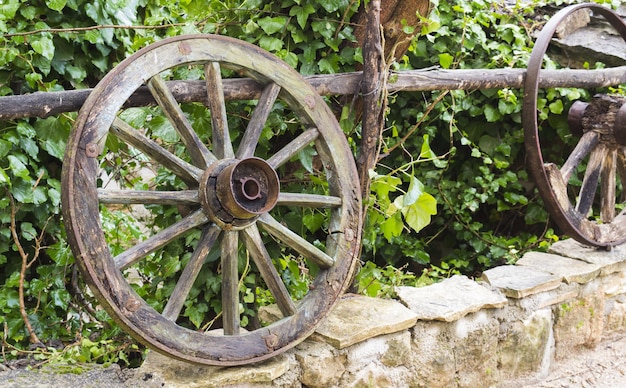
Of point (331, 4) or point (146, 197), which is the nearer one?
point (146, 197)

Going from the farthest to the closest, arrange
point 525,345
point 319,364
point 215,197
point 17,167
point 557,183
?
point 557,183, point 525,345, point 17,167, point 319,364, point 215,197

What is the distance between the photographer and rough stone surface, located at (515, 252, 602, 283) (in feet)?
11.0

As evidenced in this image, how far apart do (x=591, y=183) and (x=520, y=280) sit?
82 centimetres

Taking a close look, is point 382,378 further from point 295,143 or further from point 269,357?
point 295,143

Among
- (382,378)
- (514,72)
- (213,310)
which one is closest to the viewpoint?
(382,378)

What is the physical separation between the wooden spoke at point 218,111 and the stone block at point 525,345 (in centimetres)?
164

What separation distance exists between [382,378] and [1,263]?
A: 1.76 meters

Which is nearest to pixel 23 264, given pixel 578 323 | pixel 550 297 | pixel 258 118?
pixel 258 118

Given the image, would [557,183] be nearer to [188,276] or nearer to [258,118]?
[258,118]

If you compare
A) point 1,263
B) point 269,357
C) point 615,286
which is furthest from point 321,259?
point 615,286

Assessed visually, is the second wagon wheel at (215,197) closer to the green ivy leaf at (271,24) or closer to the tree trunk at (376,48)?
the tree trunk at (376,48)

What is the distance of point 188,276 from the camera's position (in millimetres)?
2119

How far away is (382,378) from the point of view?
8.63 feet

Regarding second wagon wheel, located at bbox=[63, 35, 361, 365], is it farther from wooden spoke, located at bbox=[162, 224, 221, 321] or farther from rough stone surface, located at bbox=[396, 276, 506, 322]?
rough stone surface, located at bbox=[396, 276, 506, 322]
